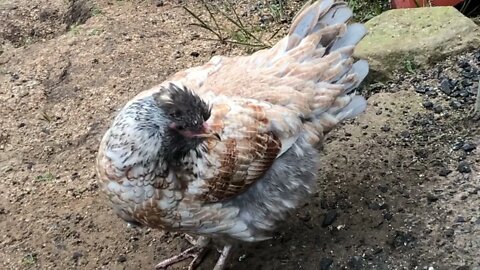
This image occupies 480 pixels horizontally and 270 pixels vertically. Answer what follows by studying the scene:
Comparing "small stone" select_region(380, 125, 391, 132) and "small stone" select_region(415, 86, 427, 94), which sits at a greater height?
"small stone" select_region(415, 86, 427, 94)

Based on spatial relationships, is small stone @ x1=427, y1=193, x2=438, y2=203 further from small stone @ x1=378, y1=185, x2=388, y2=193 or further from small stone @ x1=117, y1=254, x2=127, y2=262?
small stone @ x1=117, y1=254, x2=127, y2=262

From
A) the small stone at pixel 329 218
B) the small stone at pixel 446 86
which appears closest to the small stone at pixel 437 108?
the small stone at pixel 446 86

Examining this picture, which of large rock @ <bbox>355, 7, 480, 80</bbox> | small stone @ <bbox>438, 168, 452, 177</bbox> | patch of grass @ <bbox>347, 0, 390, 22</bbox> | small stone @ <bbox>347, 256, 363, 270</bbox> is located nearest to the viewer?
small stone @ <bbox>347, 256, 363, 270</bbox>

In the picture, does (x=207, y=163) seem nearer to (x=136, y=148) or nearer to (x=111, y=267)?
(x=136, y=148)

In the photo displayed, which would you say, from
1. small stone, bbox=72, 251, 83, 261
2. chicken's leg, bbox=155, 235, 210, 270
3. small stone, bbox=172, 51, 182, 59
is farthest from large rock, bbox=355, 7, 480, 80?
small stone, bbox=72, 251, 83, 261

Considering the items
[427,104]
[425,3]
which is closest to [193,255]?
[427,104]

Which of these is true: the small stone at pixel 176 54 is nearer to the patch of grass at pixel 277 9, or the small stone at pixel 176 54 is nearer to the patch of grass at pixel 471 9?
the patch of grass at pixel 277 9
